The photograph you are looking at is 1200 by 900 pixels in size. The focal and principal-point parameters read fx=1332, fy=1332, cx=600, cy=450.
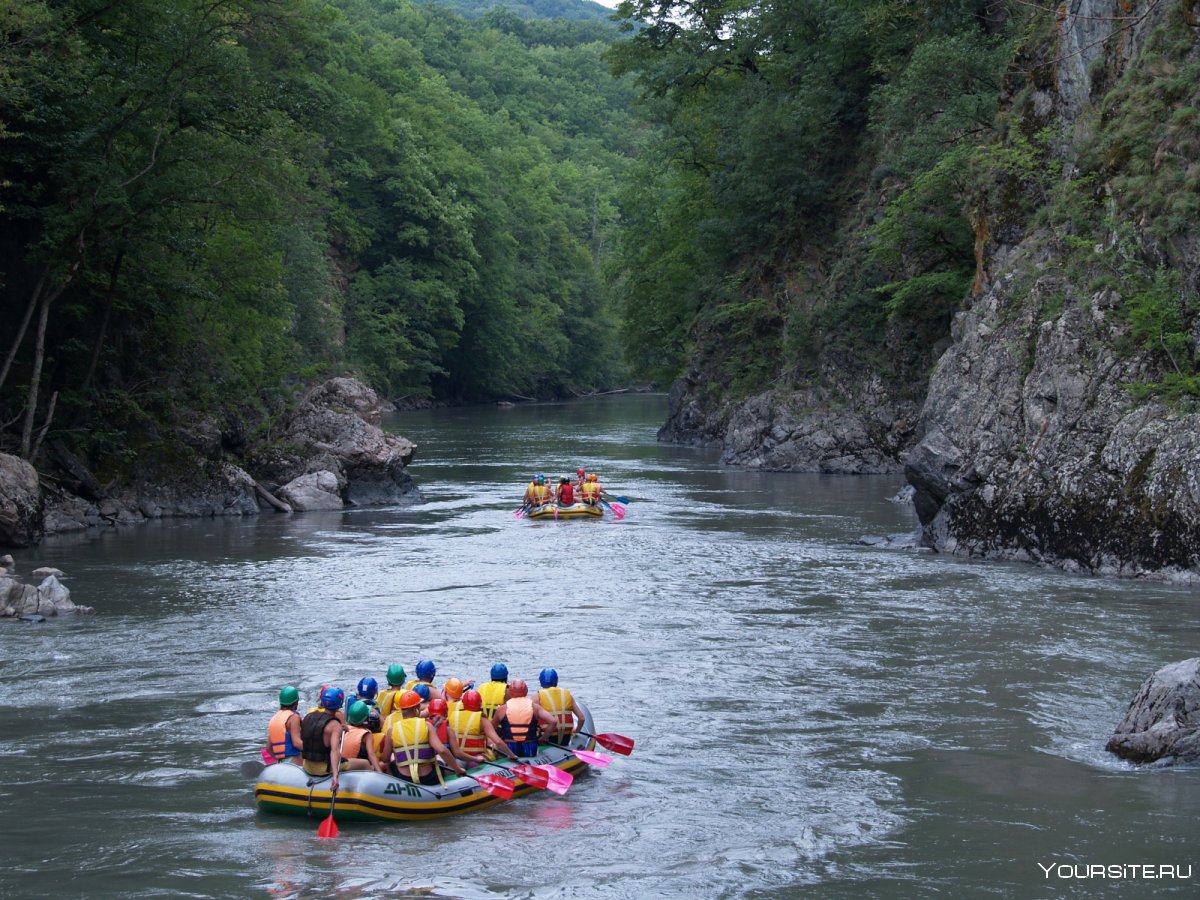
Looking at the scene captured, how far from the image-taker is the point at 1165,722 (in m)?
11.9

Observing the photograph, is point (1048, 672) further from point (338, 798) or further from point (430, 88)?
point (430, 88)

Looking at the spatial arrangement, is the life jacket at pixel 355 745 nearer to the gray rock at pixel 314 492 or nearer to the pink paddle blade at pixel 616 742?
the pink paddle blade at pixel 616 742

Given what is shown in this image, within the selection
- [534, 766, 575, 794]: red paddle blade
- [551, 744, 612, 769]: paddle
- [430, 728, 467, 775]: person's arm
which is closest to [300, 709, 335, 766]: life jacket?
[430, 728, 467, 775]: person's arm

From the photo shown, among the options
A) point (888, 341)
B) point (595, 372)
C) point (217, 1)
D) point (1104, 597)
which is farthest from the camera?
point (595, 372)

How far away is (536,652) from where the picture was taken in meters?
16.8

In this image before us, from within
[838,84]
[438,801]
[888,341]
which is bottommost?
[438,801]

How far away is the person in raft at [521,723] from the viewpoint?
39.7 feet

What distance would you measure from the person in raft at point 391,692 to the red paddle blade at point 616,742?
1890mm

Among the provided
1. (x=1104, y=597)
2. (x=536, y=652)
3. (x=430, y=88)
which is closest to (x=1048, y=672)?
(x=1104, y=597)

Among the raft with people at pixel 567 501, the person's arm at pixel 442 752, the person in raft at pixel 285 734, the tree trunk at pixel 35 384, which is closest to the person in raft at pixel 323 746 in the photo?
the person in raft at pixel 285 734

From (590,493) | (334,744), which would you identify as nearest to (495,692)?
(334,744)

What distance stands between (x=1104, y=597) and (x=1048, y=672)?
411 centimetres
